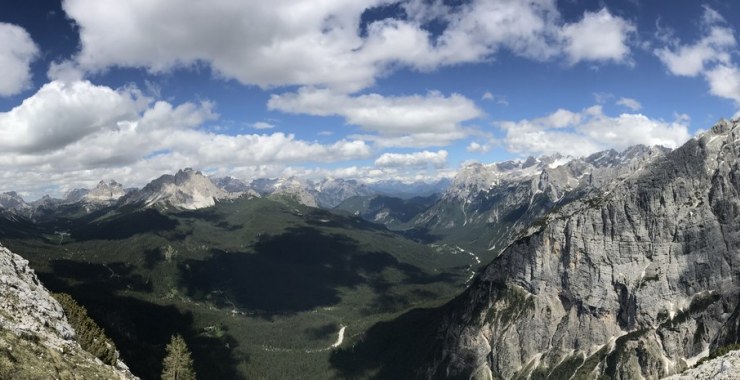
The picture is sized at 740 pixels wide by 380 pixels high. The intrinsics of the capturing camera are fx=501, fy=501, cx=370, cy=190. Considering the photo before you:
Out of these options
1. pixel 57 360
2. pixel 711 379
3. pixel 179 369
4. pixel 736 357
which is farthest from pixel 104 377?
pixel 736 357

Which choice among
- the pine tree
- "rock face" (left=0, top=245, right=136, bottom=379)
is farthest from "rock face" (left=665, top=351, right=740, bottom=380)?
the pine tree

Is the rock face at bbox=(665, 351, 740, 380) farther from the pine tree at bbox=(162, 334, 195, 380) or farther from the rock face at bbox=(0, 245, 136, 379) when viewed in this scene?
the pine tree at bbox=(162, 334, 195, 380)

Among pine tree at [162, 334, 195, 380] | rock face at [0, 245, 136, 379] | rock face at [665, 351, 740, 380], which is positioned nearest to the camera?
rock face at [0, 245, 136, 379]

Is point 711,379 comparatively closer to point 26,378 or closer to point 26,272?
point 26,378

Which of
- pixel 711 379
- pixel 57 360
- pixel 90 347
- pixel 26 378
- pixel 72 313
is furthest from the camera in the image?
Answer: pixel 72 313

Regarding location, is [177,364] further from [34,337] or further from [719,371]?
[719,371]

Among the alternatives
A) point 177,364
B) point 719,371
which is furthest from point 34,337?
point 719,371

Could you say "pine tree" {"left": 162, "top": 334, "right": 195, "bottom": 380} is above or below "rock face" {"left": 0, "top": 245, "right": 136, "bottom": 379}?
below

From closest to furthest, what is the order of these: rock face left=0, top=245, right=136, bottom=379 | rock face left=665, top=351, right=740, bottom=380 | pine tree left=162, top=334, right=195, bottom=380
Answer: rock face left=0, top=245, right=136, bottom=379
rock face left=665, top=351, right=740, bottom=380
pine tree left=162, top=334, right=195, bottom=380
